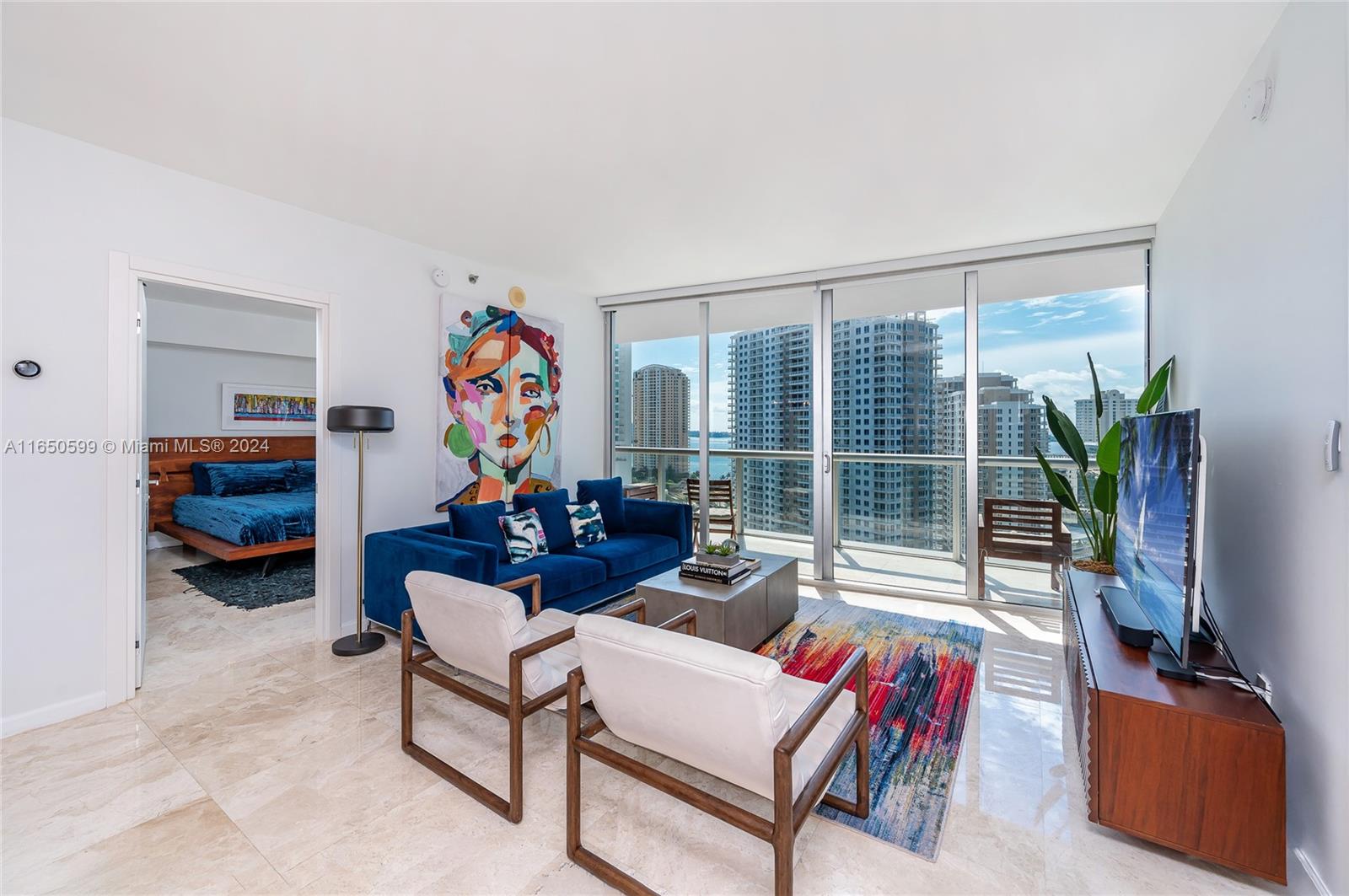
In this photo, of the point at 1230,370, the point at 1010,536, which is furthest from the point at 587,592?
the point at 1230,370

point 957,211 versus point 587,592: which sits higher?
point 957,211

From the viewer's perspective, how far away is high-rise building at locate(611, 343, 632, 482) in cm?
593

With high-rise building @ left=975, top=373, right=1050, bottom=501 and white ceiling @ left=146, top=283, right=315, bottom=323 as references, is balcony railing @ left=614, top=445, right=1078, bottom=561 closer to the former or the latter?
high-rise building @ left=975, top=373, right=1050, bottom=501

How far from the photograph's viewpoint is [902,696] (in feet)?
9.30

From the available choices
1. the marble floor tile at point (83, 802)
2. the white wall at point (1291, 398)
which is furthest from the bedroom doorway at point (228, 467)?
the white wall at point (1291, 398)

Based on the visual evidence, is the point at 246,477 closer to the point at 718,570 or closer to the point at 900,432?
the point at 718,570

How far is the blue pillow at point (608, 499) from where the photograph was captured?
4.78 m

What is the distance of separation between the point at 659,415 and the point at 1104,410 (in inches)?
144

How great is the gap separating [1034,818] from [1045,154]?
2.90 m

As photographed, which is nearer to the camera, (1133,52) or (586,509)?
(1133,52)

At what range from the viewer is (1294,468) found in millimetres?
1778

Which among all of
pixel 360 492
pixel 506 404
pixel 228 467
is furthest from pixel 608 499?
pixel 228 467

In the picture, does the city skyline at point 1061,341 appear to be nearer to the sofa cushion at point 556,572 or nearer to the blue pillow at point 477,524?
the sofa cushion at point 556,572

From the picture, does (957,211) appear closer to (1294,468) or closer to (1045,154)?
(1045,154)
